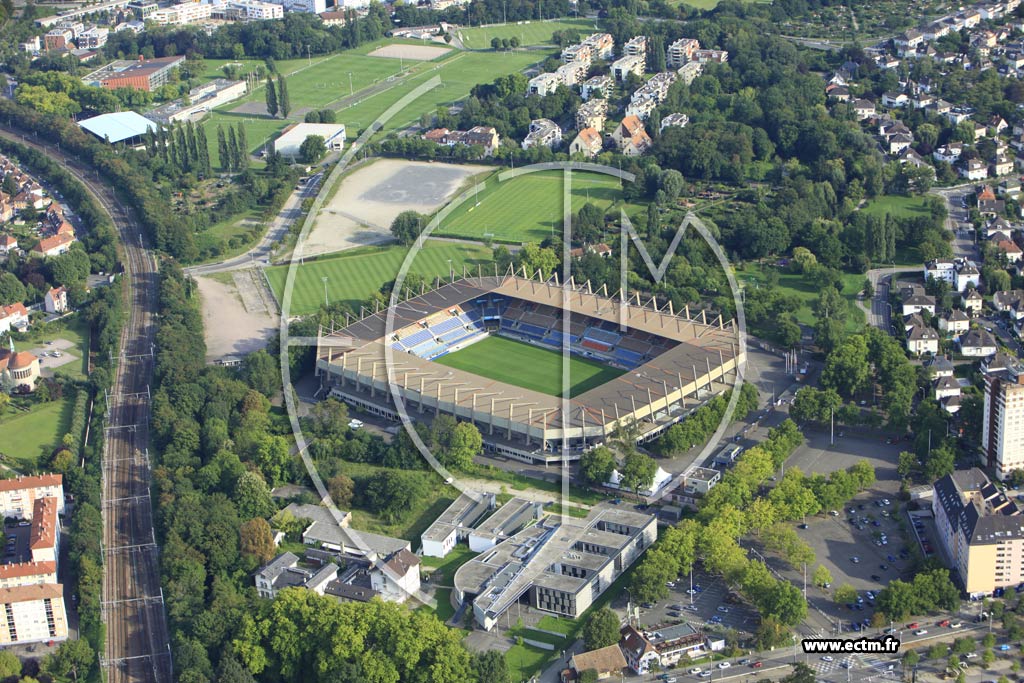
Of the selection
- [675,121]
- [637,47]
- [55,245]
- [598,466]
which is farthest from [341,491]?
[637,47]

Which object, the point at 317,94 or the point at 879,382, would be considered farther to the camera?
the point at 317,94

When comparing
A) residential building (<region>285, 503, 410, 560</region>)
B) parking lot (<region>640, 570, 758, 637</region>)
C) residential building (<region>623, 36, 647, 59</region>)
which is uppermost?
residential building (<region>623, 36, 647, 59</region>)

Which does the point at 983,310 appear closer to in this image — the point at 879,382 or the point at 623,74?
the point at 879,382

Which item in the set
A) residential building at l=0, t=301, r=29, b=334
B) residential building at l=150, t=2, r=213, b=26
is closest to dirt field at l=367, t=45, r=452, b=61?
residential building at l=150, t=2, r=213, b=26

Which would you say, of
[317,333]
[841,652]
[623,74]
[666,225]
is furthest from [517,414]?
[623,74]

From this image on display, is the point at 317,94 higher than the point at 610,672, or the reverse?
the point at 317,94

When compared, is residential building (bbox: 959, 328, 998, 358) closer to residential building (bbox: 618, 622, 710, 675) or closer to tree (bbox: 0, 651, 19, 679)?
residential building (bbox: 618, 622, 710, 675)
